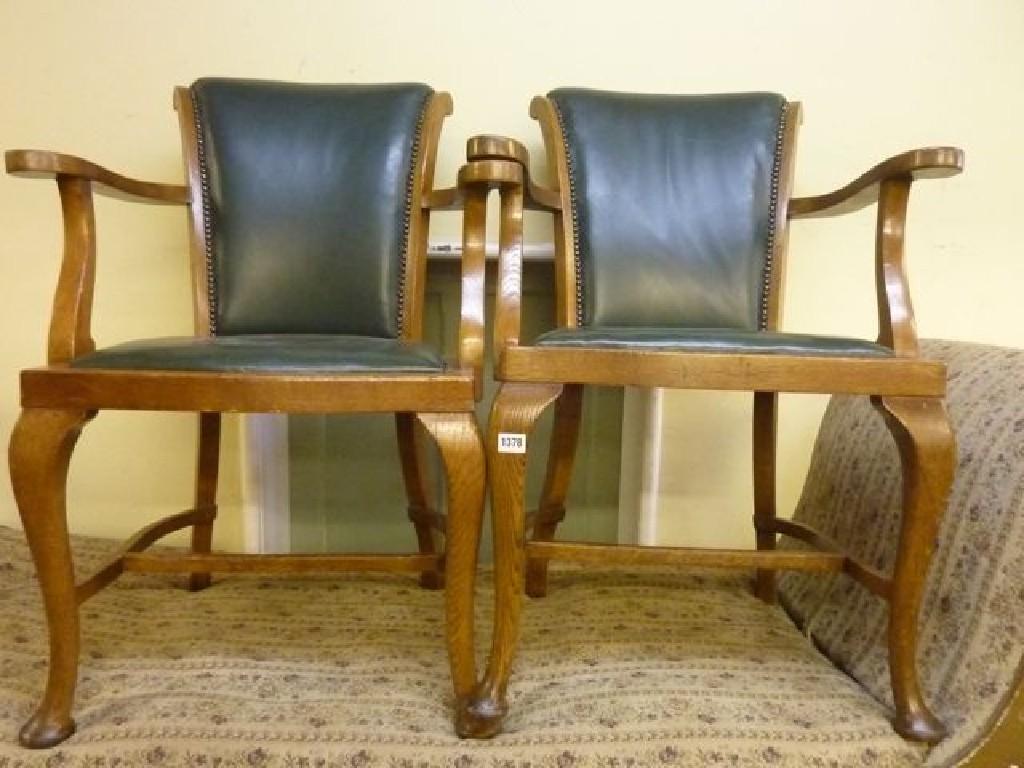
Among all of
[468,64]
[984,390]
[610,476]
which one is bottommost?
[610,476]

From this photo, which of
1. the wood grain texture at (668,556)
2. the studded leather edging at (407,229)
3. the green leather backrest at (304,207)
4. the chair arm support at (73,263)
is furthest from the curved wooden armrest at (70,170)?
the wood grain texture at (668,556)

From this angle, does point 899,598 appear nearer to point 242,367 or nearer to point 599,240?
point 599,240

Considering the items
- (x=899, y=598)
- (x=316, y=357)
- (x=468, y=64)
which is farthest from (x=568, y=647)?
(x=468, y=64)

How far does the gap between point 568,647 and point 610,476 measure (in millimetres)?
463

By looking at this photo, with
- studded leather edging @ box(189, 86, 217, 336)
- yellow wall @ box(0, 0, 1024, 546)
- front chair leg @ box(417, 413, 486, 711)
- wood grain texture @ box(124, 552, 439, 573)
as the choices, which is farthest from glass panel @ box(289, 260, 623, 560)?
front chair leg @ box(417, 413, 486, 711)

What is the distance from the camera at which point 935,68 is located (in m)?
1.35

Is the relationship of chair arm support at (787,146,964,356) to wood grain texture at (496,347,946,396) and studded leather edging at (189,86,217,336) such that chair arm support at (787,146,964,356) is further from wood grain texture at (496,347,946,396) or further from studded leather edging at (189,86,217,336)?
studded leather edging at (189,86,217,336)

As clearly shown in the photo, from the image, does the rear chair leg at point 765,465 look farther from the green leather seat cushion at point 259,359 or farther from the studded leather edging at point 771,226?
the green leather seat cushion at point 259,359

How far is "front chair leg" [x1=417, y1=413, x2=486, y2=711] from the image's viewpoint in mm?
793

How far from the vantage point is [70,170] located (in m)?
0.82

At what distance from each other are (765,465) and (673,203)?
1.52ft

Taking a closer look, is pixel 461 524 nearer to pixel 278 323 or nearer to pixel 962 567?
pixel 278 323

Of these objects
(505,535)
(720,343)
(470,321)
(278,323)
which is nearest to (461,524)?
(505,535)

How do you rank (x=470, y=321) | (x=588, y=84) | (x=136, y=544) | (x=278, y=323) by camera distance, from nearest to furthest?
1. (x=470, y=321)
2. (x=136, y=544)
3. (x=278, y=323)
4. (x=588, y=84)
